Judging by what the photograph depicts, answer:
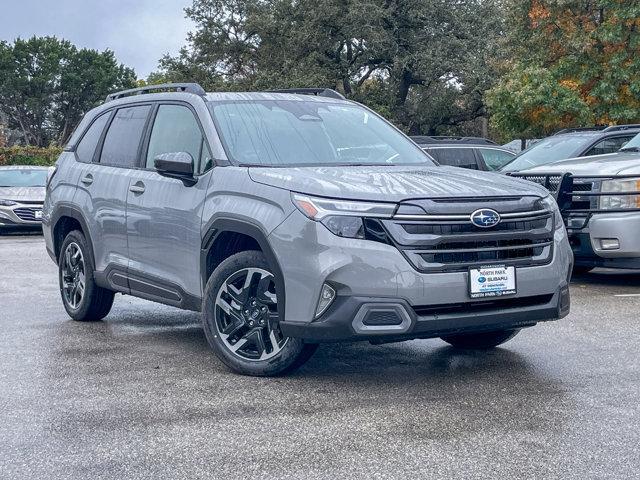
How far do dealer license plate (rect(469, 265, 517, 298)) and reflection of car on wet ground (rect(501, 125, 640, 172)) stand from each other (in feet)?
22.5

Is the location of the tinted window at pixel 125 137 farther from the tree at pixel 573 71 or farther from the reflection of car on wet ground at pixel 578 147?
the tree at pixel 573 71

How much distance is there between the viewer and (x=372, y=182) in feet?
19.3

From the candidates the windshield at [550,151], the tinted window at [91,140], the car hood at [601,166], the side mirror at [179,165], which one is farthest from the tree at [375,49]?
the side mirror at [179,165]

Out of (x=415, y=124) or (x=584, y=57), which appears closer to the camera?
(x=584, y=57)

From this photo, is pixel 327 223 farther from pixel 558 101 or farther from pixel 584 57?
pixel 584 57

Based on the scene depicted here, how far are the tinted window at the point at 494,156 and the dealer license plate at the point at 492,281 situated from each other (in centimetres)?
1278

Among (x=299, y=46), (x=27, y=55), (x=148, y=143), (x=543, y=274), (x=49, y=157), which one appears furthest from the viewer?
(x=27, y=55)

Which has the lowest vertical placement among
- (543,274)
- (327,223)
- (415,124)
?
(415,124)

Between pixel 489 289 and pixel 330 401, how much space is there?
107 cm

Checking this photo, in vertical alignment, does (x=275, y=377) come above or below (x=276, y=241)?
below

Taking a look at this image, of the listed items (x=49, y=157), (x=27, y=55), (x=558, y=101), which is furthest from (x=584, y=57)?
(x=27, y=55)

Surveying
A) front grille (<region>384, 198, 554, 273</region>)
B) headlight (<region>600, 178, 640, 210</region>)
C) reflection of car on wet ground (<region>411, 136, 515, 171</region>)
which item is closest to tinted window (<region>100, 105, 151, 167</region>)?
front grille (<region>384, 198, 554, 273</region>)

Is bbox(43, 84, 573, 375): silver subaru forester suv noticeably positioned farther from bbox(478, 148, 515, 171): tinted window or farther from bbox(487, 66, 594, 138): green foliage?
bbox(487, 66, 594, 138): green foliage

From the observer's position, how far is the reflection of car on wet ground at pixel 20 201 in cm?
2119
